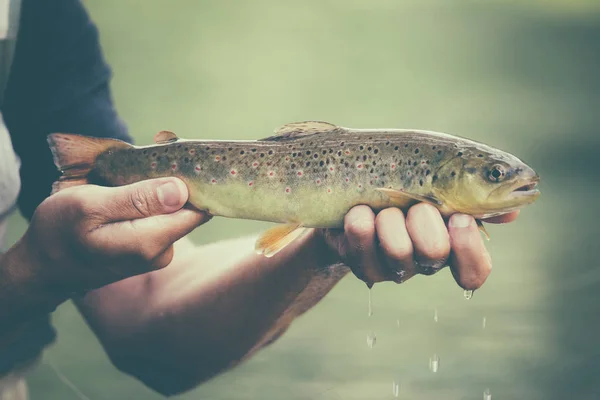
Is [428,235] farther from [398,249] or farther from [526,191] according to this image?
[526,191]

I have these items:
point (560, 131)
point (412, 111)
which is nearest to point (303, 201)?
point (412, 111)

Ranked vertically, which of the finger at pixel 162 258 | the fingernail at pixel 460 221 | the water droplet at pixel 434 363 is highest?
the fingernail at pixel 460 221

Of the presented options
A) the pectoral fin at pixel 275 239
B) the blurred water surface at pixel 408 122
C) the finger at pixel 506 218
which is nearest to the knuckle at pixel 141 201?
the pectoral fin at pixel 275 239

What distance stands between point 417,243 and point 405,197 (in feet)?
0.22

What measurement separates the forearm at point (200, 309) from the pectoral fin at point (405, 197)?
0.96 feet

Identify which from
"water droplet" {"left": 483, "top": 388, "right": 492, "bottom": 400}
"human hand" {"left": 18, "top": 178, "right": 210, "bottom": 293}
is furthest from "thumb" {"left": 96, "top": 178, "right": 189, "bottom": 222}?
"water droplet" {"left": 483, "top": 388, "right": 492, "bottom": 400}

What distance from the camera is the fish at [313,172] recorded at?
2.98 ft

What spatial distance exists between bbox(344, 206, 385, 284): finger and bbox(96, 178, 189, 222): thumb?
230 mm

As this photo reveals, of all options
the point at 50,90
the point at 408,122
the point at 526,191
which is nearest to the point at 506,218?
the point at 526,191

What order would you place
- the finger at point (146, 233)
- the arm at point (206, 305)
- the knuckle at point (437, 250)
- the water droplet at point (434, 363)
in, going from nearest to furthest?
the knuckle at point (437, 250) → the finger at point (146, 233) → the arm at point (206, 305) → the water droplet at point (434, 363)

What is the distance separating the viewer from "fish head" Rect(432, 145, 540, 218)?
0.90 metres

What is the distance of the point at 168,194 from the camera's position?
3.04 feet

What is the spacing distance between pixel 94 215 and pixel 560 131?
5.89 m

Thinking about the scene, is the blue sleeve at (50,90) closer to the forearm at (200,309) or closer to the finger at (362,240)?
the forearm at (200,309)
